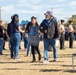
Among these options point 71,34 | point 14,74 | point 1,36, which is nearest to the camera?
point 14,74

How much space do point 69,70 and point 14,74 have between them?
170 cm

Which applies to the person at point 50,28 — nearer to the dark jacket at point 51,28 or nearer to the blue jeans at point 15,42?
the dark jacket at point 51,28

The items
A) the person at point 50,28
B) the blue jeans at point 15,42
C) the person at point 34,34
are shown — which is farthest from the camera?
the blue jeans at point 15,42

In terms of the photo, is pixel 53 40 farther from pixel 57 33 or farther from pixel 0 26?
pixel 0 26

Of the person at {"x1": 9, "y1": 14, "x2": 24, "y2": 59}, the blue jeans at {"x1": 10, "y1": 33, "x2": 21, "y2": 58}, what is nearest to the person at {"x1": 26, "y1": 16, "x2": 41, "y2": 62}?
the person at {"x1": 9, "y1": 14, "x2": 24, "y2": 59}

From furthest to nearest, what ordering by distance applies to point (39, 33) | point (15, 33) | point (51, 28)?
point (15, 33) < point (39, 33) < point (51, 28)

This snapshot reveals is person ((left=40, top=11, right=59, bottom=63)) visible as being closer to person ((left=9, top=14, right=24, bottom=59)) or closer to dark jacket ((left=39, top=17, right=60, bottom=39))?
dark jacket ((left=39, top=17, right=60, bottom=39))

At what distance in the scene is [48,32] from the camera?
13133 millimetres

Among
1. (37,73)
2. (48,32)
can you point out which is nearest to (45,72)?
(37,73)

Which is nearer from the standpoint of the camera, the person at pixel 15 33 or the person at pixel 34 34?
the person at pixel 34 34

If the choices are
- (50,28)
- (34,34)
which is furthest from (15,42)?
(50,28)

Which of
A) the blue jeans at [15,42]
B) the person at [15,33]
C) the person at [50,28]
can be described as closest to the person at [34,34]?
the person at [50,28]

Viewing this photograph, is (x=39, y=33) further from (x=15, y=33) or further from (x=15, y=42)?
(x=15, y=42)

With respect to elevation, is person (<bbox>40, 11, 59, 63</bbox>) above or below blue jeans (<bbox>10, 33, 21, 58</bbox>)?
above
